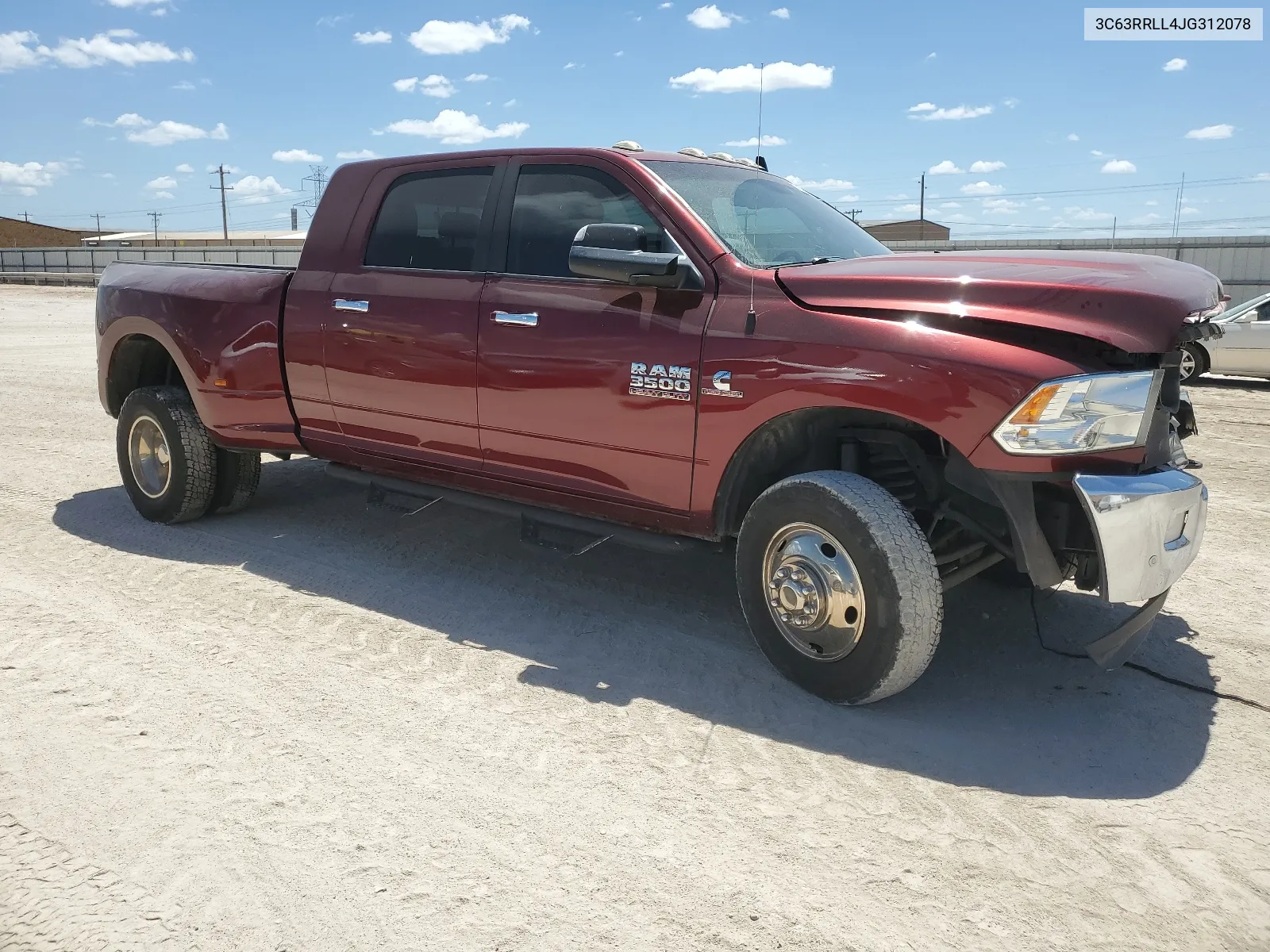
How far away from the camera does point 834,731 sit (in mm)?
3428

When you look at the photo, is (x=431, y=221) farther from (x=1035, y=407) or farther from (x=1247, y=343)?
(x=1247, y=343)

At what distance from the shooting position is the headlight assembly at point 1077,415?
3.13 m

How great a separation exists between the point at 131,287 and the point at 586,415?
3.35 m

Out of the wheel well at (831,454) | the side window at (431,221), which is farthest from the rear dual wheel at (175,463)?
the wheel well at (831,454)

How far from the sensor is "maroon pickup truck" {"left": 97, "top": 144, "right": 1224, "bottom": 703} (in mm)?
3215

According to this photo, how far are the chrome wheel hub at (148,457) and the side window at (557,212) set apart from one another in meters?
2.69

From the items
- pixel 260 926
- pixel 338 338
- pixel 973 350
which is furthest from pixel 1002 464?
pixel 338 338

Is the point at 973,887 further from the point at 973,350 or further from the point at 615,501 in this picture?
the point at 615,501

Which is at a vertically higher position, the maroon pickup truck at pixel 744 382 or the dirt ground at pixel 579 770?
the maroon pickup truck at pixel 744 382

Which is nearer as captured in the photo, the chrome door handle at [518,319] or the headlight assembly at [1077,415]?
the headlight assembly at [1077,415]

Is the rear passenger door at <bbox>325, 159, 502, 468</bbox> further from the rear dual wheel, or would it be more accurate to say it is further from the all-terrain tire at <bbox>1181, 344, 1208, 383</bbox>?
the all-terrain tire at <bbox>1181, 344, 1208, 383</bbox>

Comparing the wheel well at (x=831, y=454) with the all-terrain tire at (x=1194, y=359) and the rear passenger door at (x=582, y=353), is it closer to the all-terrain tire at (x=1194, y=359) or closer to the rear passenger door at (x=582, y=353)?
the rear passenger door at (x=582, y=353)

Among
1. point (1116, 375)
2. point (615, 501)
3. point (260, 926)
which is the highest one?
point (1116, 375)

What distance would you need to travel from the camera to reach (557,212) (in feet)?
14.3
